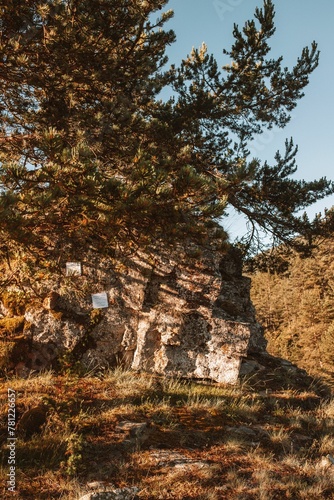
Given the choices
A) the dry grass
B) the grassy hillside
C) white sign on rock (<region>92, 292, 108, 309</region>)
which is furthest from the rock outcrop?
the grassy hillside

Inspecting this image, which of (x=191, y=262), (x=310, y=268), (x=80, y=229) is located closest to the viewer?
(x=80, y=229)

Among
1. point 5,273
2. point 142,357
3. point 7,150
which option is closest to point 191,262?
point 142,357

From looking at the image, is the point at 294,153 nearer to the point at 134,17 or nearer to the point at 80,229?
the point at 134,17

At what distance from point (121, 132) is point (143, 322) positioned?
4182mm

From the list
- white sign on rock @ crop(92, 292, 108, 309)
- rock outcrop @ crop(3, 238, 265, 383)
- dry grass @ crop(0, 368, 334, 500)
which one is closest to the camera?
dry grass @ crop(0, 368, 334, 500)

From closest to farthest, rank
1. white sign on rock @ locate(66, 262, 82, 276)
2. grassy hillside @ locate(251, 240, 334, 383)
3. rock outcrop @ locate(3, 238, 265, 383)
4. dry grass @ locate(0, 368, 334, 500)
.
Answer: dry grass @ locate(0, 368, 334, 500)
rock outcrop @ locate(3, 238, 265, 383)
white sign on rock @ locate(66, 262, 82, 276)
grassy hillside @ locate(251, 240, 334, 383)

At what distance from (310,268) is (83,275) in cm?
3529

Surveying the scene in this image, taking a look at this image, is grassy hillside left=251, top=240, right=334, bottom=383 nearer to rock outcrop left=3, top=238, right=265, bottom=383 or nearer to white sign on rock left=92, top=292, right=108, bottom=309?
rock outcrop left=3, top=238, right=265, bottom=383

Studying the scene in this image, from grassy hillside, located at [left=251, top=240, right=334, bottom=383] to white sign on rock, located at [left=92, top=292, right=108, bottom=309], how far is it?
2353 centimetres

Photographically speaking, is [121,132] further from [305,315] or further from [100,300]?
[305,315]

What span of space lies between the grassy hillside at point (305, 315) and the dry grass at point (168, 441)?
2364 cm

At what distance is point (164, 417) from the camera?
18.1ft

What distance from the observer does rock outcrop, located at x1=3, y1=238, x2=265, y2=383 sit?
693 cm

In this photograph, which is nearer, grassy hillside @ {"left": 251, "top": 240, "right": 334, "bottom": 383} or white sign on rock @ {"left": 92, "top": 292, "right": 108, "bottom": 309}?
white sign on rock @ {"left": 92, "top": 292, "right": 108, "bottom": 309}
